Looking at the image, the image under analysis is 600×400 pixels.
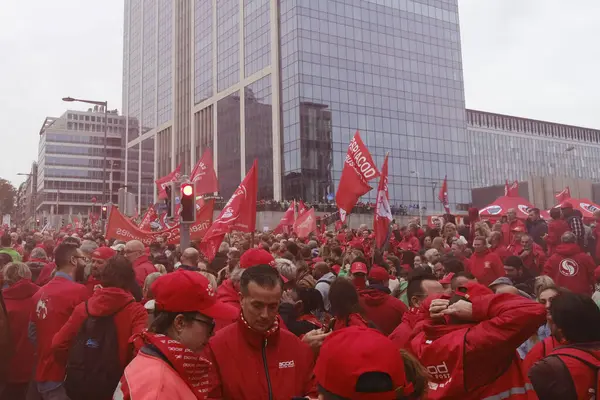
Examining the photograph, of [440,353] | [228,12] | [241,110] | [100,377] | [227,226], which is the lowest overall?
[100,377]

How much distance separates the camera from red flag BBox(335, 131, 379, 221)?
1159 centimetres

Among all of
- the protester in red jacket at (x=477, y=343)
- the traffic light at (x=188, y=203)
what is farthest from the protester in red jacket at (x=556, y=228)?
the protester in red jacket at (x=477, y=343)

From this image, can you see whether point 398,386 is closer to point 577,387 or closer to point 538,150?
point 577,387

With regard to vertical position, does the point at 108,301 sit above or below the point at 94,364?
above

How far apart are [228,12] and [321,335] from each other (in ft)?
231

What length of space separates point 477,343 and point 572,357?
2.84 feet

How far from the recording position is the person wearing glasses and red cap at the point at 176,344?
226 centimetres

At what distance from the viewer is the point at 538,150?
423ft

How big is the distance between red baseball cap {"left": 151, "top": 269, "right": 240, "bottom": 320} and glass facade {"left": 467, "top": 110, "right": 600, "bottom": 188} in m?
123

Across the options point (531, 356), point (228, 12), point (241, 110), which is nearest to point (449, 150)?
point (241, 110)

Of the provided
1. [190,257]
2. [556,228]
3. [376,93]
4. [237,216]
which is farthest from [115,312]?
[376,93]

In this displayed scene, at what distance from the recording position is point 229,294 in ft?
16.1

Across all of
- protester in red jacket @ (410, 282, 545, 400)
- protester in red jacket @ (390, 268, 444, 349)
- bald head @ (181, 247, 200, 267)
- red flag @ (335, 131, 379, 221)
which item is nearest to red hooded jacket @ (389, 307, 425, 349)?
protester in red jacket @ (390, 268, 444, 349)

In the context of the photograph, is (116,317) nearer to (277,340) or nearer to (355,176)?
(277,340)
